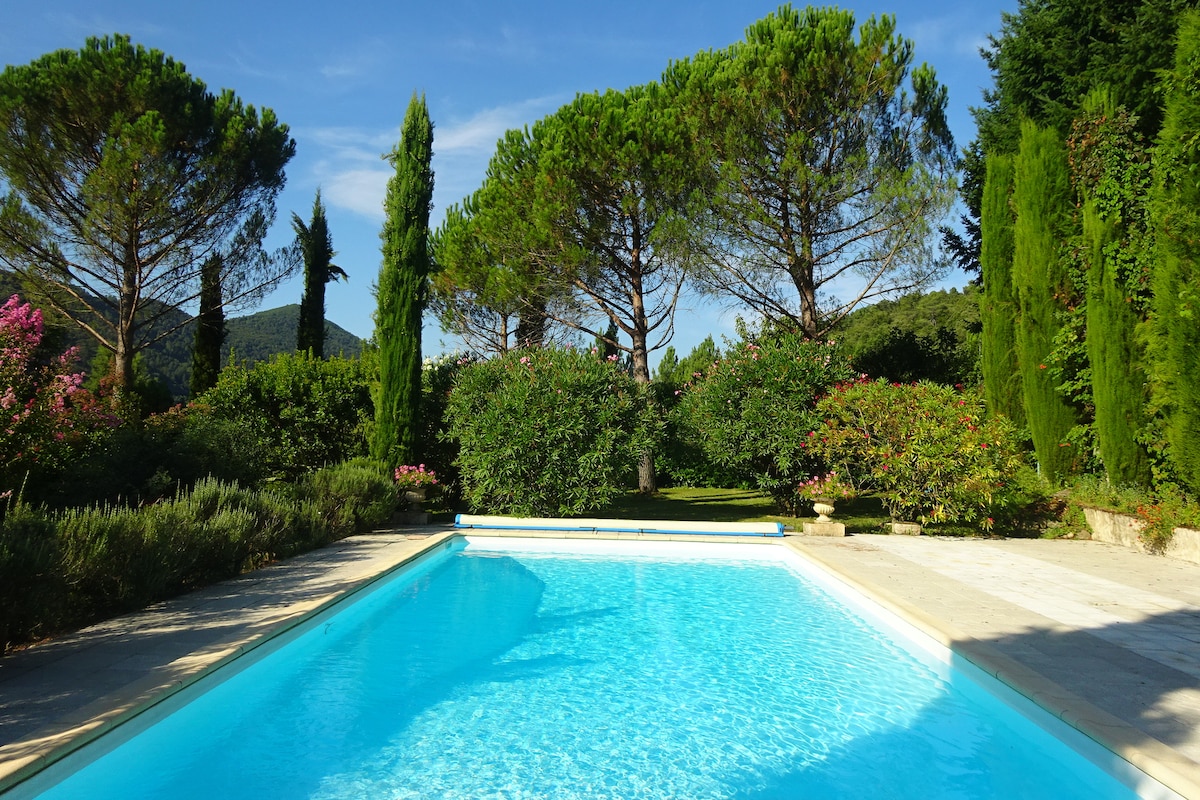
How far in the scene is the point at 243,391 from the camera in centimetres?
1201

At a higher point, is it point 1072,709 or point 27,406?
point 27,406

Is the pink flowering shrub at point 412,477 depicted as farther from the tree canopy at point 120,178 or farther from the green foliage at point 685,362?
the green foliage at point 685,362

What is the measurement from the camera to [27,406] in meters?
6.84

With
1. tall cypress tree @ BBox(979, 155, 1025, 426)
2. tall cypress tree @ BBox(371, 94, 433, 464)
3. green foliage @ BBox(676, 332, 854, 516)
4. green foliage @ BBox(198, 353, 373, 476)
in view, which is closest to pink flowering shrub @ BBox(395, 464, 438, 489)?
tall cypress tree @ BBox(371, 94, 433, 464)

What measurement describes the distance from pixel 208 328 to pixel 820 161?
17.5m

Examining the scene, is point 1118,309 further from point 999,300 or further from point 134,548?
point 134,548

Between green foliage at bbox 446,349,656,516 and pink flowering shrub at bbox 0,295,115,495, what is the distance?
5.26m

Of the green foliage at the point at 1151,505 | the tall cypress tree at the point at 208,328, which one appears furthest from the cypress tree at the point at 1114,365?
the tall cypress tree at the point at 208,328

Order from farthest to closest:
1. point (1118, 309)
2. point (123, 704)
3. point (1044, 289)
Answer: point (1044, 289) → point (1118, 309) → point (123, 704)

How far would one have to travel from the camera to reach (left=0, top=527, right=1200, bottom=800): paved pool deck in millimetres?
3410

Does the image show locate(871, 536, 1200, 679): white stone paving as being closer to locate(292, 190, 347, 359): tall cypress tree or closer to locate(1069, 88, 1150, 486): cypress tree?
locate(1069, 88, 1150, 486): cypress tree

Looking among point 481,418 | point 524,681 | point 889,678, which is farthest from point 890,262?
point 524,681

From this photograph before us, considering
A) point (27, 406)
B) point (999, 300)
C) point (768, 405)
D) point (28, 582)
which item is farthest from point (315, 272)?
point (28, 582)

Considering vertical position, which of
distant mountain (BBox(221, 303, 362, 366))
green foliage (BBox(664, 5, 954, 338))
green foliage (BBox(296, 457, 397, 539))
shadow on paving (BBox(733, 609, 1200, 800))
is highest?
distant mountain (BBox(221, 303, 362, 366))
